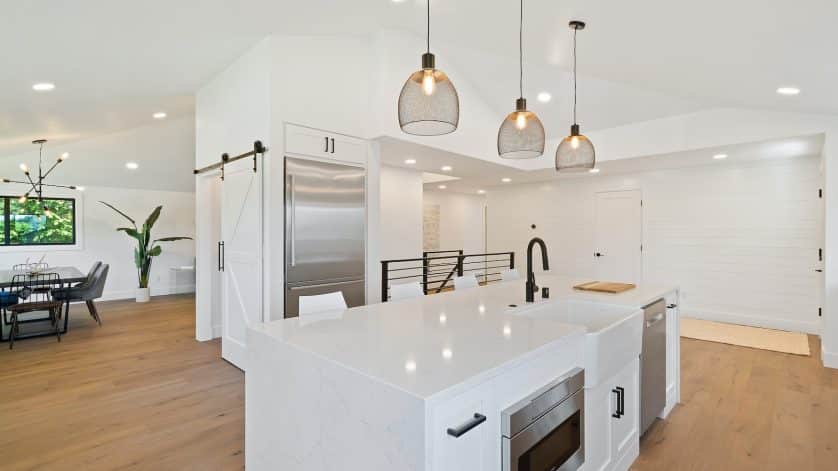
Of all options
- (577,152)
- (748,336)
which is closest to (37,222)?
(577,152)

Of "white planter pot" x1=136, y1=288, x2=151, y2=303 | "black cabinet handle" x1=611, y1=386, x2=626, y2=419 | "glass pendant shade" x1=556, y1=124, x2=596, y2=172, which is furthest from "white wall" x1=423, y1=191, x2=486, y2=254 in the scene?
"black cabinet handle" x1=611, y1=386, x2=626, y2=419

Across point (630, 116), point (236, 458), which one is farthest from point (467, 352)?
point (630, 116)

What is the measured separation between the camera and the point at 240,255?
12.8ft

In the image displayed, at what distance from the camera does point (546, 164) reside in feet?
21.4

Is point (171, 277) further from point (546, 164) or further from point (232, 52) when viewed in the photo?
point (546, 164)

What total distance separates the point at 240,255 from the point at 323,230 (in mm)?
847

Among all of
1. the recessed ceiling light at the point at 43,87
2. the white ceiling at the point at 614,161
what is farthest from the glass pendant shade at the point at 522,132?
the recessed ceiling light at the point at 43,87

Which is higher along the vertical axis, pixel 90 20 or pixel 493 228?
pixel 90 20

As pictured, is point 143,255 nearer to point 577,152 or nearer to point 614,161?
point 577,152

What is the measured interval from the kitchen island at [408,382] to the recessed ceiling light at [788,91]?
9.29 ft

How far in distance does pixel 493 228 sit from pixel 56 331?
748 cm

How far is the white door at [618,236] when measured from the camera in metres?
6.89

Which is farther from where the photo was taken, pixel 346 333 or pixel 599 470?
pixel 599 470

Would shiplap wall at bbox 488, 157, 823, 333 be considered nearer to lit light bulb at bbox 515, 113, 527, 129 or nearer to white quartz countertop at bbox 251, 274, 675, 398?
white quartz countertop at bbox 251, 274, 675, 398
